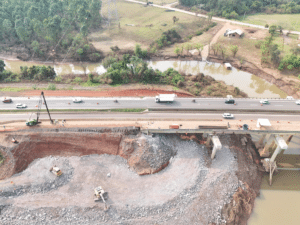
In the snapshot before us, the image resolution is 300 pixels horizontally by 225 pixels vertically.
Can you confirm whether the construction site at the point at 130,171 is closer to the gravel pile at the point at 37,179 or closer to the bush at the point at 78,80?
the gravel pile at the point at 37,179

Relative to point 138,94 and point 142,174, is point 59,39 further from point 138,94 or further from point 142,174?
point 142,174

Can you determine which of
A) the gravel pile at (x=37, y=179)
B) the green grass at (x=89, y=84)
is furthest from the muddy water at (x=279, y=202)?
the green grass at (x=89, y=84)

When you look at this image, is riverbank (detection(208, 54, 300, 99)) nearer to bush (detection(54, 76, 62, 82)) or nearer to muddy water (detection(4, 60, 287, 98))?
muddy water (detection(4, 60, 287, 98))

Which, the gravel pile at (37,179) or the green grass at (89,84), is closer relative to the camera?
the gravel pile at (37,179)

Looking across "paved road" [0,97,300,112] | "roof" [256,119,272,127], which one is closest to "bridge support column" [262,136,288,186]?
"roof" [256,119,272,127]

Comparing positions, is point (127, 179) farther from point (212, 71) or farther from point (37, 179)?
point (212, 71)
